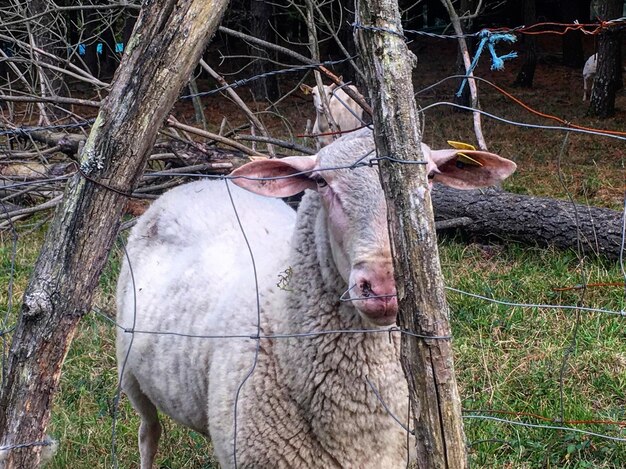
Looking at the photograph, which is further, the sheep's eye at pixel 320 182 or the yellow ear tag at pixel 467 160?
the sheep's eye at pixel 320 182

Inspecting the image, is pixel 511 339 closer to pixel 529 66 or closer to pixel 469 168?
pixel 469 168

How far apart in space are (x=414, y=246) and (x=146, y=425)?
8.05ft

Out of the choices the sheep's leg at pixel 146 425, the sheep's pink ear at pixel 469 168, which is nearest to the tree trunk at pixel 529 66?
the sheep's leg at pixel 146 425

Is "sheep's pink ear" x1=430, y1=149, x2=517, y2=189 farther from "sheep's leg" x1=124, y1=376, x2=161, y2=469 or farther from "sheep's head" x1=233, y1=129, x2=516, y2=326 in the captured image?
"sheep's leg" x1=124, y1=376, x2=161, y2=469

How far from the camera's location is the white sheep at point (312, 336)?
2658 mm

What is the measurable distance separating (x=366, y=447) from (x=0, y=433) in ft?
3.98

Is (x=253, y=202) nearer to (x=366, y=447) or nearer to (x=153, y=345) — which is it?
(x=153, y=345)

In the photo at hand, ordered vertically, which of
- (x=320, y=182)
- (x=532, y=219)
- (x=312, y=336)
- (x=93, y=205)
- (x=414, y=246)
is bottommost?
(x=312, y=336)

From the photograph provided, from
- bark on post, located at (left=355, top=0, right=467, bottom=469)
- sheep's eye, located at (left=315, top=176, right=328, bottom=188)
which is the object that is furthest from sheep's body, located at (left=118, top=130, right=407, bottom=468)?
bark on post, located at (left=355, top=0, right=467, bottom=469)

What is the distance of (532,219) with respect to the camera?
599 centimetres

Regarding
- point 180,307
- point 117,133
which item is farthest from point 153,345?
point 117,133

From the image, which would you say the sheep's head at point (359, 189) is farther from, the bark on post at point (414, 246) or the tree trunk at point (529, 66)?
the tree trunk at point (529, 66)

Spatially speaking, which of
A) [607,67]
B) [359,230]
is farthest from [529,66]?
[359,230]

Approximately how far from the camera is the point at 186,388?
332cm
